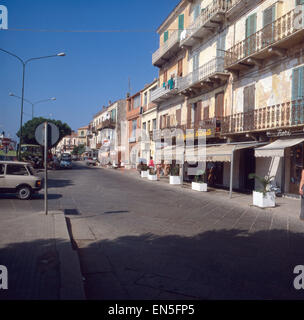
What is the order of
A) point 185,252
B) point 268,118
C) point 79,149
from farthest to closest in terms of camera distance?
point 79,149 → point 268,118 → point 185,252

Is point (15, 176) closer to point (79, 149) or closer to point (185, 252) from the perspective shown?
point (185, 252)

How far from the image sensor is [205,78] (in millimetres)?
20109

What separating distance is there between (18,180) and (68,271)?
27.7 ft

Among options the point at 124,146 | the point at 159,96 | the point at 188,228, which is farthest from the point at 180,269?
the point at 124,146

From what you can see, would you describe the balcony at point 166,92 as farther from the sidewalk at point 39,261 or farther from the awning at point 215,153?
the sidewalk at point 39,261

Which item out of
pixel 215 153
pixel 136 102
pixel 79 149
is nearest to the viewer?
pixel 215 153

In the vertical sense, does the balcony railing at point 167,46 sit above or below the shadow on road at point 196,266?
above

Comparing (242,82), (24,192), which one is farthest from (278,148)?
(24,192)

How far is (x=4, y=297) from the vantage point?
345 centimetres

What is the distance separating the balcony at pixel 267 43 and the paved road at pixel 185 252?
794 centimetres

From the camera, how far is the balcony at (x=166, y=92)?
26.0 meters

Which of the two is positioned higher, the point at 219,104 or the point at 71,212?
the point at 219,104

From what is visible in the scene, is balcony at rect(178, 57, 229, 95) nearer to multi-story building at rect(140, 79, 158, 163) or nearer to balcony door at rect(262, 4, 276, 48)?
balcony door at rect(262, 4, 276, 48)

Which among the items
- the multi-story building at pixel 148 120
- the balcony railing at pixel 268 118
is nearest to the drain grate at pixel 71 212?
the balcony railing at pixel 268 118
